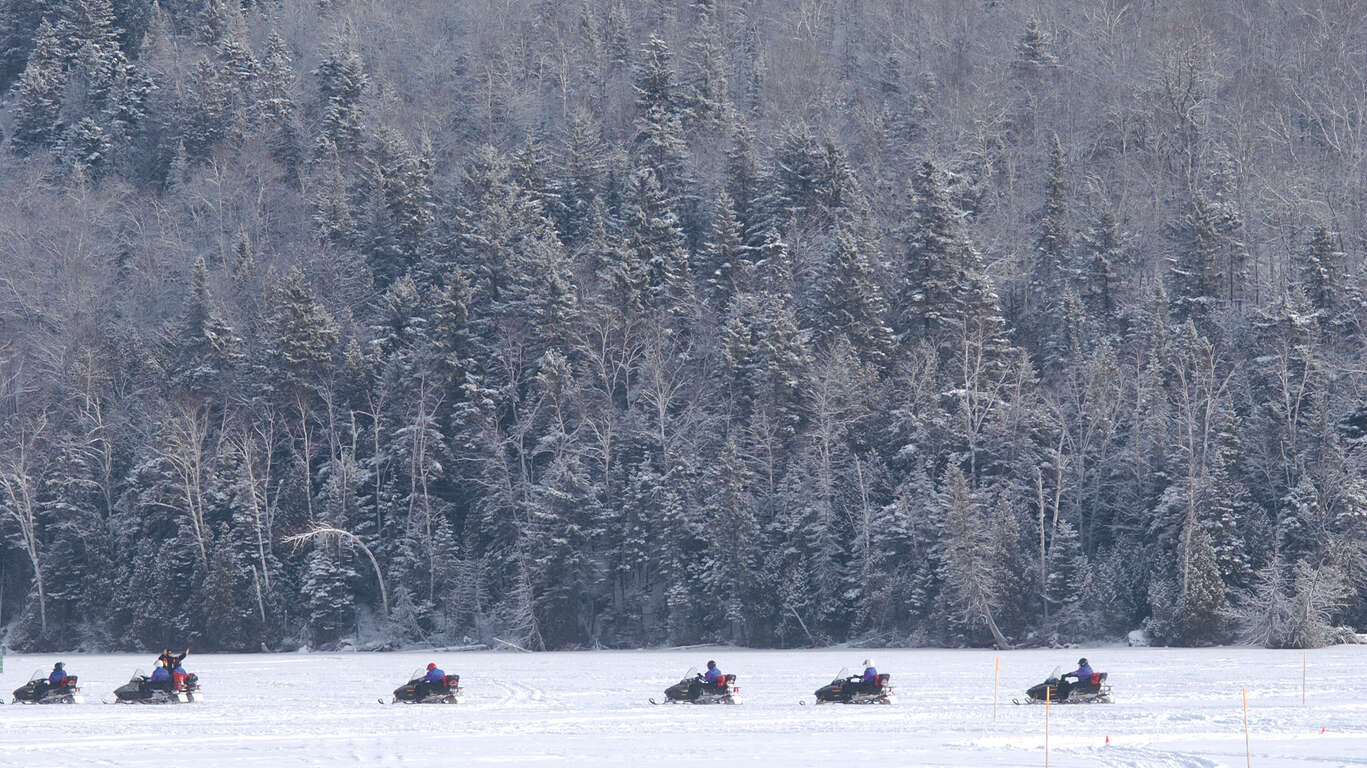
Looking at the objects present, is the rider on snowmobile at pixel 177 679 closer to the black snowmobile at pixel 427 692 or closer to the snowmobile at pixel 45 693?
the snowmobile at pixel 45 693

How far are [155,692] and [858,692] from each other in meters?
15.8

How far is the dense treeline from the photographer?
5944cm

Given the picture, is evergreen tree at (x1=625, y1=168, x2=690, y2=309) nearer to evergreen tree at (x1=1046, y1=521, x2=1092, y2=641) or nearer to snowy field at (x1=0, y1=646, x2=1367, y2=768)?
evergreen tree at (x1=1046, y1=521, x2=1092, y2=641)

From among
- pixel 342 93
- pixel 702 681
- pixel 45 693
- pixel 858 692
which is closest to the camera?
pixel 858 692

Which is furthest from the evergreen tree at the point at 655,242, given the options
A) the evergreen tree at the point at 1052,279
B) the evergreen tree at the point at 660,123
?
the evergreen tree at the point at 1052,279

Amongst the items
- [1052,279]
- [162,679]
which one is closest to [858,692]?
[162,679]

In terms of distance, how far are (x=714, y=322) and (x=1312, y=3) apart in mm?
56128

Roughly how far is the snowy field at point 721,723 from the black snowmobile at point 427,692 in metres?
0.57

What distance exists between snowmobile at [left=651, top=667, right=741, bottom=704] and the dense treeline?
25981 mm

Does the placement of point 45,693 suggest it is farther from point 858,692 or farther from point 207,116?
point 207,116

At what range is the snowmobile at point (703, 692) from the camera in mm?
32281

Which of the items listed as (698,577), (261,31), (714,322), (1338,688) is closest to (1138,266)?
(714,322)

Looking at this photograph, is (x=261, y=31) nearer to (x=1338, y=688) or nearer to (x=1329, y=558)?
(x=1329, y=558)

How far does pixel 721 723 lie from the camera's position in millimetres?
28078
